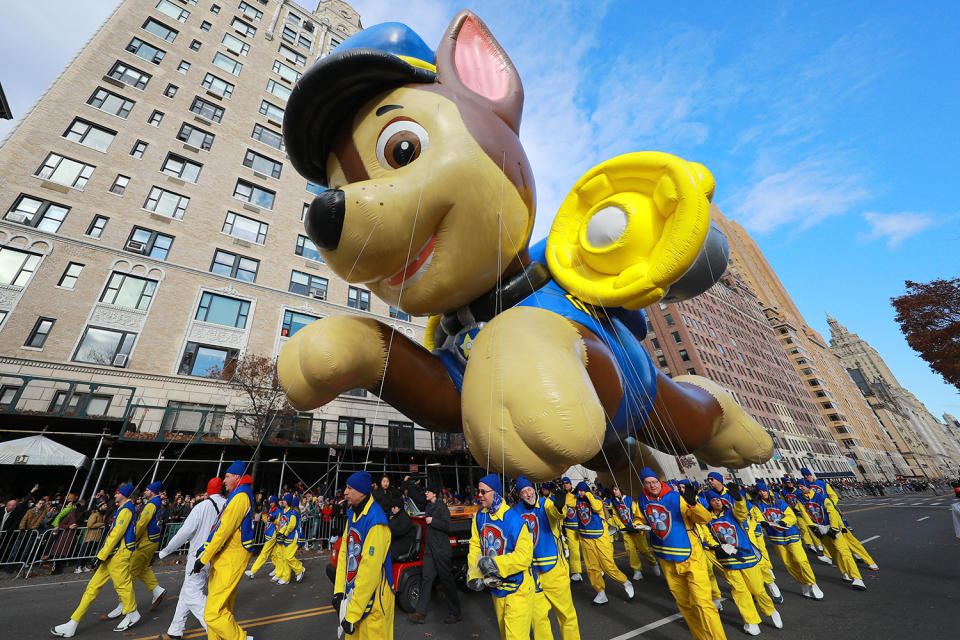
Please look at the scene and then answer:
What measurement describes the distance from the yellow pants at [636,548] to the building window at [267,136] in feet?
83.4

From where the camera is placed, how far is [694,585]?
4105mm

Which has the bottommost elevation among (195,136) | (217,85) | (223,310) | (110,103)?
(223,310)

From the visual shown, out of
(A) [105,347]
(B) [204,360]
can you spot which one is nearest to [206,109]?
(A) [105,347]

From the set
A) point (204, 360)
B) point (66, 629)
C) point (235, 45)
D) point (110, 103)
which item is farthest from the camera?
point (235, 45)

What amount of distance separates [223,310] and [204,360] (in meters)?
2.37

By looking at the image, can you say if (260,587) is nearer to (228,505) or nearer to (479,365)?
(228,505)

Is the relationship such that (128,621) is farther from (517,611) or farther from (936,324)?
(936,324)

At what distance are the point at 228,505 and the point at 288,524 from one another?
12.5 feet

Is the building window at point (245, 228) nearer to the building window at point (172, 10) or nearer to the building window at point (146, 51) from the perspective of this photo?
the building window at point (146, 51)

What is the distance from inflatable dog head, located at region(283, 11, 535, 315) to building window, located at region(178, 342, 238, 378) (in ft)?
49.8

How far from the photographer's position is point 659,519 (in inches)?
179

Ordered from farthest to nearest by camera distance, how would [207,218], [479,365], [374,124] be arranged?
1. [207,218]
2. [374,124]
3. [479,365]

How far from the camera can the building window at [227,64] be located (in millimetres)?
23891

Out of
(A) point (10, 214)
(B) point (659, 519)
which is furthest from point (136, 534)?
(A) point (10, 214)
